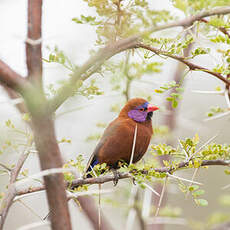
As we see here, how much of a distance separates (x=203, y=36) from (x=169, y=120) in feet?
7.66

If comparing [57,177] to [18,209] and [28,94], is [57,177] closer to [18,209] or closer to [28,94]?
[28,94]

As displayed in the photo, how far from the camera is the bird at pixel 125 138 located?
11.7ft

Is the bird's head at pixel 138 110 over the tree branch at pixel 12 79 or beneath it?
beneath

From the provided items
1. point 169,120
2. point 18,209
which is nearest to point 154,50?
point 169,120

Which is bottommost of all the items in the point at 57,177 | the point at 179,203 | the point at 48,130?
the point at 179,203

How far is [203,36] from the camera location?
75.0 inches

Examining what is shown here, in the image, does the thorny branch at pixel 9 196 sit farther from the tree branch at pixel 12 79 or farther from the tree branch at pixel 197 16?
the tree branch at pixel 197 16

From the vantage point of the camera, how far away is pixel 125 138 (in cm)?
356

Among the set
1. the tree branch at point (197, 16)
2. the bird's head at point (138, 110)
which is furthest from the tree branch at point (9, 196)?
the bird's head at point (138, 110)

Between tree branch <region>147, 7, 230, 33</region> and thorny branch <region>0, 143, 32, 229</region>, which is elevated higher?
tree branch <region>147, 7, 230, 33</region>

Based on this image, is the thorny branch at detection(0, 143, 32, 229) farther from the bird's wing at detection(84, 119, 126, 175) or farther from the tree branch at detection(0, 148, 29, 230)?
the bird's wing at detection(84, 119, 126, 175)

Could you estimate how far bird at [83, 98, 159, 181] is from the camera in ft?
11.7

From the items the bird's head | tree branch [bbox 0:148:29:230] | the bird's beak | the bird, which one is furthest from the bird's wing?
tree branch [bbox 0:148:29:230]

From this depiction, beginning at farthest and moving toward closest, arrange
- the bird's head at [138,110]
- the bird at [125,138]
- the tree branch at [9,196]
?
1. the bird's head at [138,110]
2. the bird at [125,138]
3. the tree branch at [9,196]
